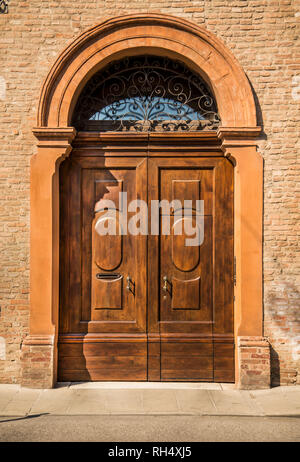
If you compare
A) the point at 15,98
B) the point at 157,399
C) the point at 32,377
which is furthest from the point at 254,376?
the point at 15,98

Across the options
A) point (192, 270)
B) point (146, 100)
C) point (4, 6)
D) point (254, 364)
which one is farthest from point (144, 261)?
point (4, 6)

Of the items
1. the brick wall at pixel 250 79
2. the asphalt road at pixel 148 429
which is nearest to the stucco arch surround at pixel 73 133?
the brick wall at pixel 250 79

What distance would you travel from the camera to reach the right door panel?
530cm

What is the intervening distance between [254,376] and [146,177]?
2960 millimetres

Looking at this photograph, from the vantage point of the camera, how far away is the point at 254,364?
5.06m

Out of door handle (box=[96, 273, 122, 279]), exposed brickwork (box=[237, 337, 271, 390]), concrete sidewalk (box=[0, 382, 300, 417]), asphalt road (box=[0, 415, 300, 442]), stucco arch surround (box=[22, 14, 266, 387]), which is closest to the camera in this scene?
asphalt road (box=[0, 415, 300, 442])

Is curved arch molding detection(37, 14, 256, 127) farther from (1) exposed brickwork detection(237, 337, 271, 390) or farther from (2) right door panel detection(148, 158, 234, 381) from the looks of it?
(1) exposed brickwork detection(237, 337, 271, 390)

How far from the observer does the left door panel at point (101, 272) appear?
5301 mm

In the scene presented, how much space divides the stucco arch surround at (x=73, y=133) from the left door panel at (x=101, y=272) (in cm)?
24

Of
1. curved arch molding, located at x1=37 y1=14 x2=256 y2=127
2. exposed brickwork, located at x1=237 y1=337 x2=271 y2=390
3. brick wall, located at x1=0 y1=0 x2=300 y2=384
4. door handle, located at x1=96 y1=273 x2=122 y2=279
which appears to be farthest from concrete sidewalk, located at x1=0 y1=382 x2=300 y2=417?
curved arch molding, located at x1=37 y1=14 x2=256 y2=127

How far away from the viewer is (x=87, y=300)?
17.7 ft

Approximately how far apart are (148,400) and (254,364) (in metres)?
1.44

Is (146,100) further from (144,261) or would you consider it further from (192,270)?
(192,270)

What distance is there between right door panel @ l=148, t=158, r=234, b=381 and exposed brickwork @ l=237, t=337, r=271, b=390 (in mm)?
258
